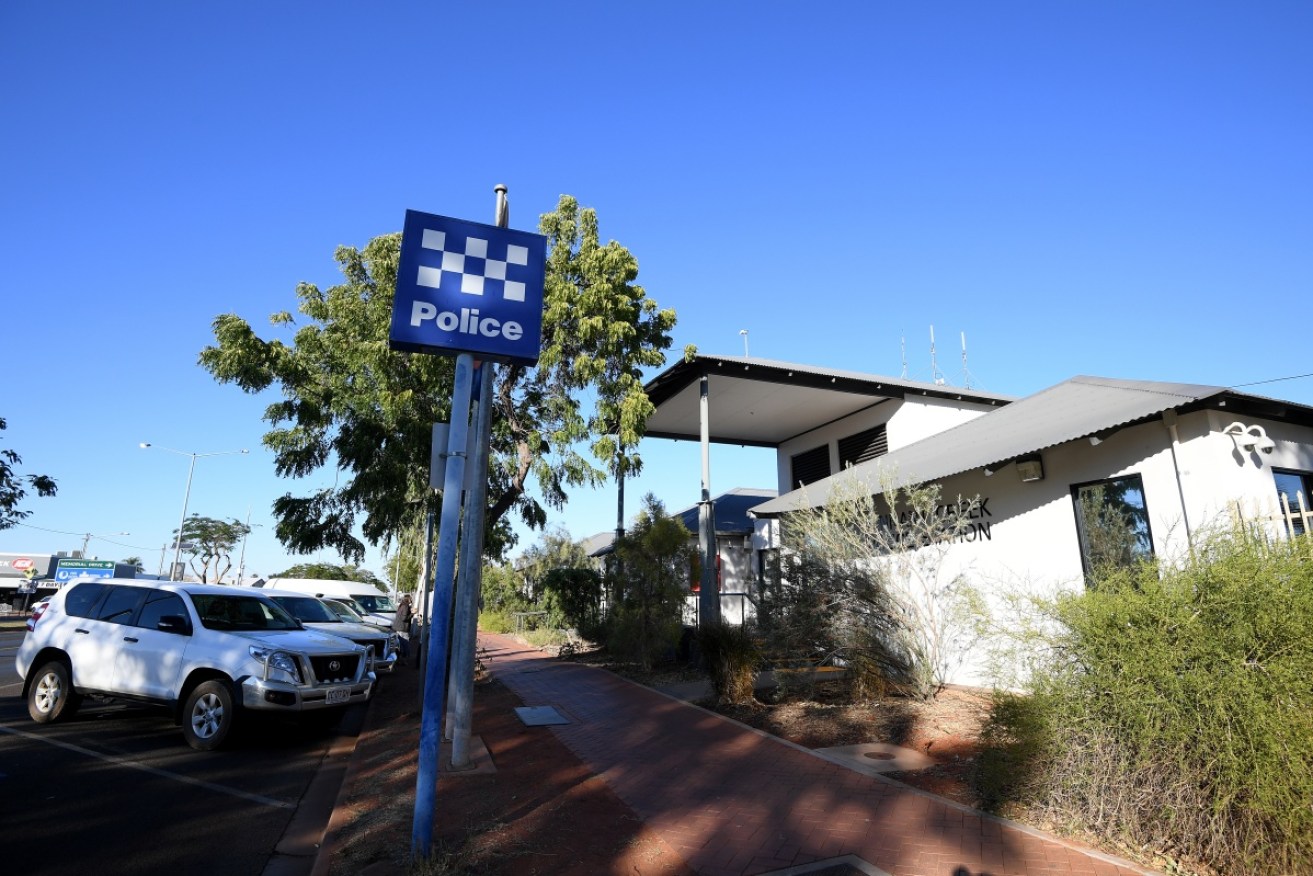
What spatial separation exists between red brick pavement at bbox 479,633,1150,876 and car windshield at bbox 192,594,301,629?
402 centimetres

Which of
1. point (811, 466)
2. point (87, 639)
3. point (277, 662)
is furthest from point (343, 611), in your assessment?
point (811, 466)

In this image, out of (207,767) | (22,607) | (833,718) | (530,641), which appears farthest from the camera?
(22,607)

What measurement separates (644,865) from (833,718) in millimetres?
4764

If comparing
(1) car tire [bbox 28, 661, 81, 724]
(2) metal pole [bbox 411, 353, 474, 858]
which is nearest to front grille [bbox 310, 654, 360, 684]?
(1) car tire [bbox 28, 661, 81, 724]

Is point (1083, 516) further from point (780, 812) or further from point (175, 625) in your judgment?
point (175, 625)

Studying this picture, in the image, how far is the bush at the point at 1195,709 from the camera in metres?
3.71

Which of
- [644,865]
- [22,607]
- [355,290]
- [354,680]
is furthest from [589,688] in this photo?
[22,607]

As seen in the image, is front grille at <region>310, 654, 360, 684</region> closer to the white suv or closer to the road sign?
the white suv

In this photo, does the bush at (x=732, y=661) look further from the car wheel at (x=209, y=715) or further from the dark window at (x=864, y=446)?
the dark window at (x=864, y=446)

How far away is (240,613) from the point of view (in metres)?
9.15

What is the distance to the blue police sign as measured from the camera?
5230mm

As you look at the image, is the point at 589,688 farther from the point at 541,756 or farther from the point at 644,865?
the point at 644,865

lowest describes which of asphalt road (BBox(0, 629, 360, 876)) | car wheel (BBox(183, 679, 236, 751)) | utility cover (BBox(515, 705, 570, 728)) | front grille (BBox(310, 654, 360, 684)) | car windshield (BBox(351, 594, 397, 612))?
asphalt road (BBox(0, 629, 360, 876))

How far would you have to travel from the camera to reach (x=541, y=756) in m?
7.35
